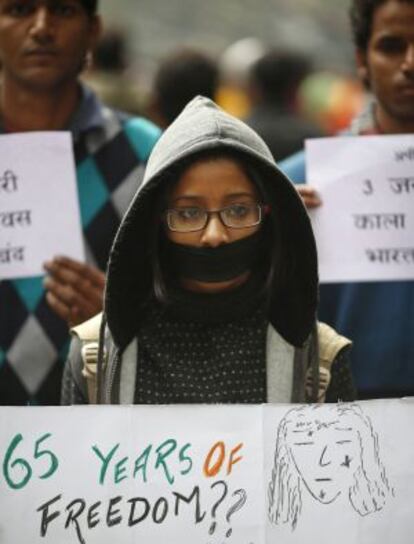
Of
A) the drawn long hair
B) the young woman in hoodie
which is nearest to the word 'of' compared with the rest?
the young woman in hoodie

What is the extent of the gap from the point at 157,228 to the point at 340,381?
0.52m

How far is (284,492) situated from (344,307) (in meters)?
1.22

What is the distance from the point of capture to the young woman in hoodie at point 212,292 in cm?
303

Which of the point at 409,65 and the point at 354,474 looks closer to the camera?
the point at 354,474

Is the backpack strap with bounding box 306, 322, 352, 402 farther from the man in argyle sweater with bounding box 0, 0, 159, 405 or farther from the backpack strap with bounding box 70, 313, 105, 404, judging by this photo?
the man in argyle sweater with bounding box 0, 0, 159, 405

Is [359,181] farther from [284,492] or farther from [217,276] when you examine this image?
[284,492]

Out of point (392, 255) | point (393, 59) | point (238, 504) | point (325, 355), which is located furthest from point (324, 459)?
point (393, 59)

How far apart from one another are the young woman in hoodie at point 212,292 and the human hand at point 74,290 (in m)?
0.59

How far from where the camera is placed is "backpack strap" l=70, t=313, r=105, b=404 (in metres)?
3.07

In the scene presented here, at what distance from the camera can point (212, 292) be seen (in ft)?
10.2

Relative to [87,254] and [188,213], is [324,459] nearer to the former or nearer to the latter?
[188,213]

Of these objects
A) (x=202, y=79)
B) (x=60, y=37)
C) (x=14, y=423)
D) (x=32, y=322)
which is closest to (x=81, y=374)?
(x=14, y=423)

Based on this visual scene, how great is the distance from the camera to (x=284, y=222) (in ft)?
10.4

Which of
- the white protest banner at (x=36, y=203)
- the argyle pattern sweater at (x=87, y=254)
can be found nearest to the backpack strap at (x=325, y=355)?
the white protest banner at (x=36, y=203)
